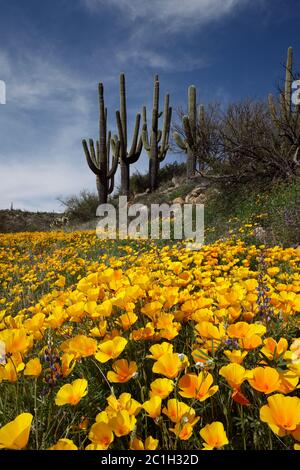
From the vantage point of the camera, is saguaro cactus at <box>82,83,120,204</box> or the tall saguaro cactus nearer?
the tall saguaro cactus

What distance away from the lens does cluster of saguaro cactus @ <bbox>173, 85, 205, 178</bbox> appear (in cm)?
1188

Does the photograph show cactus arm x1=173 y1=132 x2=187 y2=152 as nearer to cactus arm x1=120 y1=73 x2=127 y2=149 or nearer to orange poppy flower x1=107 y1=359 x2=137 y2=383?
cactus arm x1=120 y1=73 x2=127 y2=149

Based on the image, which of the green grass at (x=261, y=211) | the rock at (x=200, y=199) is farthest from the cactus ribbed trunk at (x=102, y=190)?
the green grass at (x=261, y=211)

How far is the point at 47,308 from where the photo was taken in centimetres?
183

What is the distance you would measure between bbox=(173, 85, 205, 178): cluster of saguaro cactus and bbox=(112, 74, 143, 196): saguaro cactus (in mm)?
2134

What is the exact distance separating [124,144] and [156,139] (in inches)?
66.5

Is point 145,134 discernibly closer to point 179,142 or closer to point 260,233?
point 179,142

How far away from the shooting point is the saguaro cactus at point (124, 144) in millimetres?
15633

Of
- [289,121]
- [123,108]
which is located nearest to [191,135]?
[289,121]

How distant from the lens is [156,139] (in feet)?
54.0

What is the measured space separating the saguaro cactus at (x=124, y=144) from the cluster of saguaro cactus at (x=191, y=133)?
7.00ft

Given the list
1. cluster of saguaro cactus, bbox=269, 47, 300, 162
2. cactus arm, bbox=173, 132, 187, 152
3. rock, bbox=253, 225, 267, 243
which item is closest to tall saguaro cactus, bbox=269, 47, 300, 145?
cluster of saguaro cactus, bbox=269, 47, 300, 162

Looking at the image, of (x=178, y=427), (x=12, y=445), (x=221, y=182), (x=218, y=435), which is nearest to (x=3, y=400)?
(x=12, y=445)

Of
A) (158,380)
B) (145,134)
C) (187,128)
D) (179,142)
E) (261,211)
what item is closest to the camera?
(158,380)
